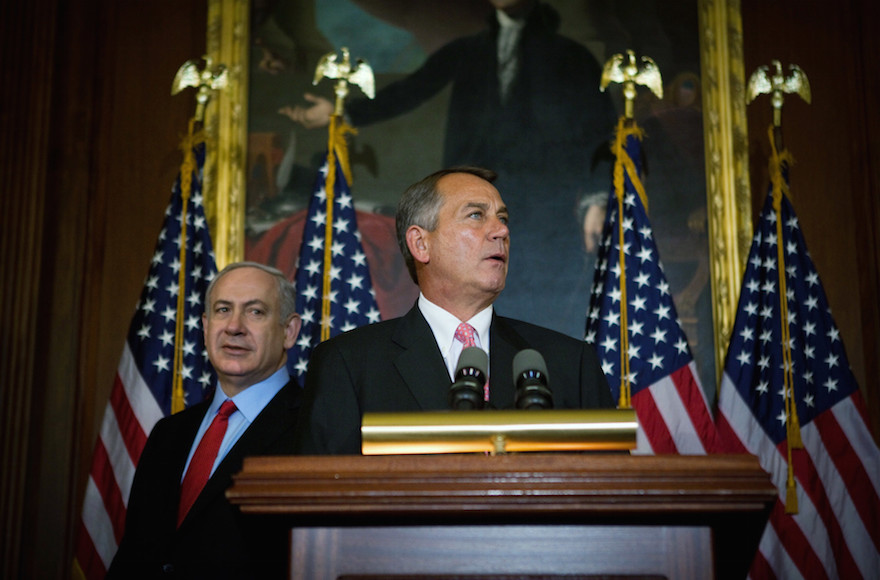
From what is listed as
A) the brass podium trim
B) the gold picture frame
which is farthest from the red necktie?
the gold picture frame

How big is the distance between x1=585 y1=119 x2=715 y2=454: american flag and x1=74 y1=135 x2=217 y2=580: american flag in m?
2.02

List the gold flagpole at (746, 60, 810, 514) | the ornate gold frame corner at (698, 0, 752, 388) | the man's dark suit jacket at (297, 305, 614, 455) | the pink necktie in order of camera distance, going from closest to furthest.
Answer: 1. the man's dark suit jacket at (297, 305, 614, 455)
2. the pink necktie
3. the gold flagpole at (746, 60, 810, 514)
4. the ornate gold frame corner at (698, 0, 752, 388)

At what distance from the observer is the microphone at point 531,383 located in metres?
1.91

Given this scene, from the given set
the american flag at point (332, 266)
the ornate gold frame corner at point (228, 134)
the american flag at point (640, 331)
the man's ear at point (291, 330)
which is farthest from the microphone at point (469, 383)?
the ornate gold frame corner at point (228, 134)

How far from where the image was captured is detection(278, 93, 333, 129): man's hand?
18.0ft

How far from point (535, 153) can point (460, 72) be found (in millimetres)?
660

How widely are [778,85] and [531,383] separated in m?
3.72

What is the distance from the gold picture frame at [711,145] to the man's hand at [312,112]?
0.27 meters

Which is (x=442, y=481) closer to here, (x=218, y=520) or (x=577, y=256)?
(x=218, y=520)

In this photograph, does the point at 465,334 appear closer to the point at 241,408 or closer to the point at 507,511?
the point at 241,408

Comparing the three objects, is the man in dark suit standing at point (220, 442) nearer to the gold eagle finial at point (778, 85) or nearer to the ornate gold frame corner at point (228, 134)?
the ornate gold frame corner at point (228, 134)

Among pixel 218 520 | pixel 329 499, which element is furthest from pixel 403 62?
pixel 329 499

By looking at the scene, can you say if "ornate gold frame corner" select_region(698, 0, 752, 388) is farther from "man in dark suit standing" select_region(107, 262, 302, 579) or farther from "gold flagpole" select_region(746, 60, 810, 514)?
"man in dark suit standing" select_region(107, 262, 302, 579)

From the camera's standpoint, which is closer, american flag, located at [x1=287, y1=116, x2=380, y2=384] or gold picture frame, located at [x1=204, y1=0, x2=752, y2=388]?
american flag, located at [x1=287, y1=116, x2=380, y2=384]
